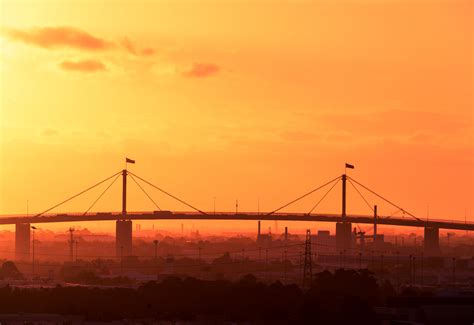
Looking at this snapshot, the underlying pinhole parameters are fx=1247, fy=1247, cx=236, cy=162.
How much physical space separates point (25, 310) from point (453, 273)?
315 ft

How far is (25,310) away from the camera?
100438 millimetres

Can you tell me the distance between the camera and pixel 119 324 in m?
A: 88.5

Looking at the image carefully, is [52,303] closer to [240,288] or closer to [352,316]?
[240,288]

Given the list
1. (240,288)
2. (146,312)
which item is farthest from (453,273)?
(146,312)

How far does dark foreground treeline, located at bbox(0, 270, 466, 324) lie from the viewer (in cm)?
8781

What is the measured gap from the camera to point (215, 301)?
10069 centimetres

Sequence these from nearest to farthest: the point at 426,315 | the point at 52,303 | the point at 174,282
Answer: the point at 426,315
the point at 52,303
the point at 174,282

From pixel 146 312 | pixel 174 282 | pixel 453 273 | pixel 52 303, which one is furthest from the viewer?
pixel 453 273

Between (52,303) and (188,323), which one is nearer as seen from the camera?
(188,323)

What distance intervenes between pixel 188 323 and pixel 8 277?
68.8 meters

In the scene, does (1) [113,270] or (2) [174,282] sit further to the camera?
(1) [113,270]

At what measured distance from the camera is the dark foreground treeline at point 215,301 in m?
87.8

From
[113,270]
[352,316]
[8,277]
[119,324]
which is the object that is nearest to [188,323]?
[119,324]

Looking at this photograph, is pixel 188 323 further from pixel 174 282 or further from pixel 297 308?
pixel 174 282
